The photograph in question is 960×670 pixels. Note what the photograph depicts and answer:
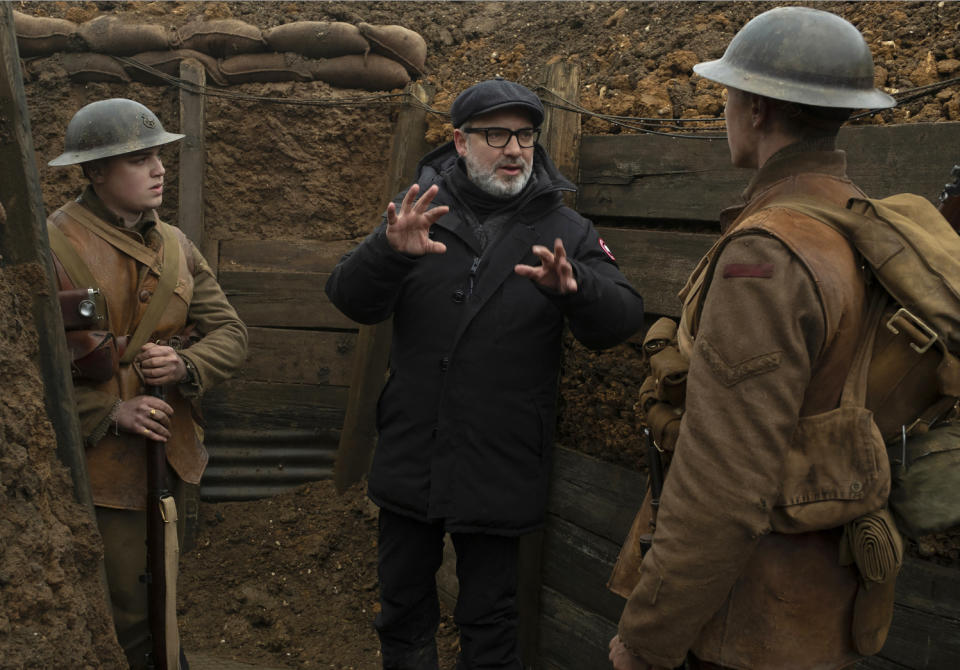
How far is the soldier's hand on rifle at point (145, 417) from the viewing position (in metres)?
3.14

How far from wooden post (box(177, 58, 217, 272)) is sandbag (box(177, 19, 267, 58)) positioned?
123 mm

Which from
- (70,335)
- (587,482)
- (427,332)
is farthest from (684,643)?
(70,335)

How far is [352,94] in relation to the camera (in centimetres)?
587

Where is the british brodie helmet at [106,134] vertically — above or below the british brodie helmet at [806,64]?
below

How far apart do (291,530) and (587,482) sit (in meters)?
2.49

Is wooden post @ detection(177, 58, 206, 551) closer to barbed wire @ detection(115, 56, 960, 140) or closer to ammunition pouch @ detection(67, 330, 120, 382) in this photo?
barbed wire @ detection(115, 56, 960, 140)

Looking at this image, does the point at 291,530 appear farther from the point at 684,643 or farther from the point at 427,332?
the point at 684,643

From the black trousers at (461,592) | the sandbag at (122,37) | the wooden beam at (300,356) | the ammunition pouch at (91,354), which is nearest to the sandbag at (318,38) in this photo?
the sandbag at (122,37)

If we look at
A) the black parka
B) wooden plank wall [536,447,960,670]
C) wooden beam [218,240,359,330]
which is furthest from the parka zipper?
wooden beam [218,240,359,330]

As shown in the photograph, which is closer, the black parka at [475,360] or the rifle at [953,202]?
the rifle at [953,202]

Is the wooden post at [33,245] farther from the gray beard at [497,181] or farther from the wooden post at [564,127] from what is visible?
the wooden post at [564,127]

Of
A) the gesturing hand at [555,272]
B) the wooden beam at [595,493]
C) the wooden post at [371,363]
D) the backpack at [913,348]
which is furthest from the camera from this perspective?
the wooden post at [371,363]

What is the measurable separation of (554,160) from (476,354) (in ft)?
3.89

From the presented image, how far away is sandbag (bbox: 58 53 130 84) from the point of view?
577 cm
